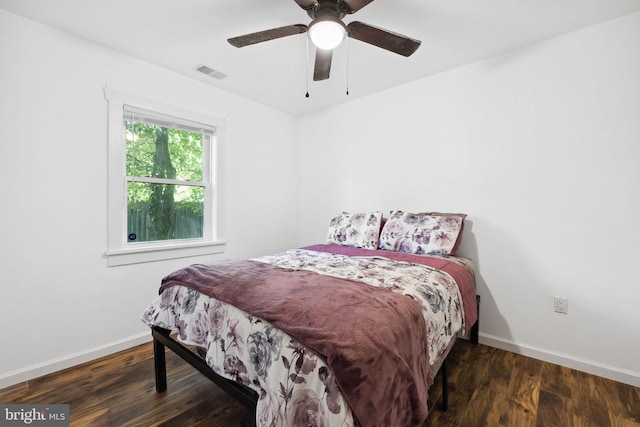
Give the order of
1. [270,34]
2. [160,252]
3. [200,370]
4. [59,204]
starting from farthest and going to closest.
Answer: [160,252]
[59,204]
[270,34]
[200,370]

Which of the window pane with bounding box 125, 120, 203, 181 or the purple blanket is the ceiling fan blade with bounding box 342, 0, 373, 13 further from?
the window pane with bounding box 125, 120, 203, 181

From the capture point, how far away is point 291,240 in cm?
382

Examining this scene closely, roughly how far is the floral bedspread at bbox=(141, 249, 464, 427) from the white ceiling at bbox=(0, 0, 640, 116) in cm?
166

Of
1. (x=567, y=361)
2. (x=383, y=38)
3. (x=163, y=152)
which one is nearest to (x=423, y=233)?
(x=567, y=361)

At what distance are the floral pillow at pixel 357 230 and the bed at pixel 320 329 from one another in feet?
1.74

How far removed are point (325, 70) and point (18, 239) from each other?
237 cm

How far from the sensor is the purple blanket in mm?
869

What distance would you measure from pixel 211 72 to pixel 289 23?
1.04 meters

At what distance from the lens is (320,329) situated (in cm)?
97

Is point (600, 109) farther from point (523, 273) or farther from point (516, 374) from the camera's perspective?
point (516, 374)

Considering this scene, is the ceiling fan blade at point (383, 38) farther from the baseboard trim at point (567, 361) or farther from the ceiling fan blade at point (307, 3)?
the baseboard trim at point (567, 361)

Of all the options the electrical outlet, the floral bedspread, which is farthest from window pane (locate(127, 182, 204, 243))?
the electrical outlet

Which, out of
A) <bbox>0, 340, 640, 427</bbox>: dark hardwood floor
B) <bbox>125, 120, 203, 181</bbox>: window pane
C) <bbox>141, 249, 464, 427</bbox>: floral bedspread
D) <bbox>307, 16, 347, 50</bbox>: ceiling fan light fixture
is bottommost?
<bbox>0, 340, 640, 427</bbox>: dark hardwood floor

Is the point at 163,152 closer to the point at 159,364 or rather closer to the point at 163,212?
the point at 163,212
